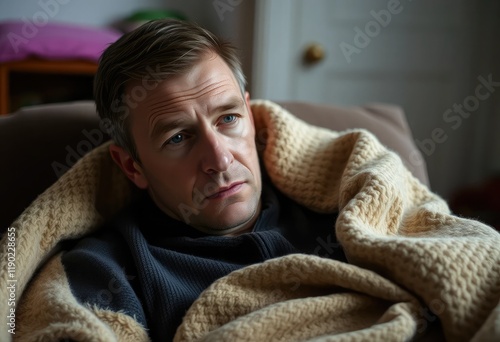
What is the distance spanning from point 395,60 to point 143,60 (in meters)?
1.81

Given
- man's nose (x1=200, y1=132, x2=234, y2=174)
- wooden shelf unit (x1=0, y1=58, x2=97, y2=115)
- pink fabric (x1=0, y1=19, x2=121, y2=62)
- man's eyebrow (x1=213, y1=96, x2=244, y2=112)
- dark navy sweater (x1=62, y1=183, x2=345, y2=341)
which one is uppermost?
man's eyebrow (x1=213, y1=96, x2=244, y2=112)

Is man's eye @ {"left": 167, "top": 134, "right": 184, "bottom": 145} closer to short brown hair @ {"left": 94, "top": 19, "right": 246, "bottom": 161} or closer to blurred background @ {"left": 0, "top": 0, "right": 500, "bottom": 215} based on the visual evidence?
short brown hair @ {"left": 94, "top": 19, "right": 246, "bottom": 161}

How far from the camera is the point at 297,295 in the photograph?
0.91m

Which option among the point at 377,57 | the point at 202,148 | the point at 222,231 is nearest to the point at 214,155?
the point at 202,148

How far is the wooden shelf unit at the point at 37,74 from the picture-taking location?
234 centimetres

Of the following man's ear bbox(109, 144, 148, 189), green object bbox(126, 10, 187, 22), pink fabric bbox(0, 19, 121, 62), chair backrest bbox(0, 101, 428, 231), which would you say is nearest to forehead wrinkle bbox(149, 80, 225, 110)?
man's ear bbox(109, 144, 148, 189)

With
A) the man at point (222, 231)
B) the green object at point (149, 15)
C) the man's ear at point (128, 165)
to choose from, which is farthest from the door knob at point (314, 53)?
the man's ear at point (128, 165)

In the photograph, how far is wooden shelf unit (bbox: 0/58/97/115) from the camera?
2.34 meters

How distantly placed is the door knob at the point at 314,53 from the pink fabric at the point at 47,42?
873 millimetres

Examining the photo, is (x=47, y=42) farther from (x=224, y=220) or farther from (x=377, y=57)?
(x=224, y=220)

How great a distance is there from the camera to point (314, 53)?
257 cm

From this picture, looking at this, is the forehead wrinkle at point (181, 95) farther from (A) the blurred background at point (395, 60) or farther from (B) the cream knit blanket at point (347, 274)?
(A) the blurred background at point (395, 60)

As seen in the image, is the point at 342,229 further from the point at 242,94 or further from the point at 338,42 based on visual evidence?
the point at 338,42

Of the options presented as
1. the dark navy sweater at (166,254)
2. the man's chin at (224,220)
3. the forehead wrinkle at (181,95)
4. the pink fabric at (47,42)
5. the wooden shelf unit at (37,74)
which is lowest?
the wooden shelf unit at (37,74)
